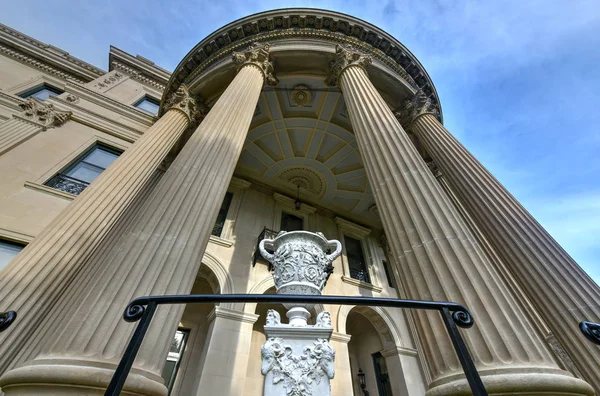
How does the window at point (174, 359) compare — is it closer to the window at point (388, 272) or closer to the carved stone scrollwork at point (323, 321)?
the carved stone scrollwork at point (323, 321)

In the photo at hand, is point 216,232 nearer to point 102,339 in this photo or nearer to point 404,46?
point 102,339

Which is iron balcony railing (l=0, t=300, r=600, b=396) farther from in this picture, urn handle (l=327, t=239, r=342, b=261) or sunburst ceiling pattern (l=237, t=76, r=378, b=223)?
sunburst ceiling pattern (l=237, t=76, r=378, b=223)

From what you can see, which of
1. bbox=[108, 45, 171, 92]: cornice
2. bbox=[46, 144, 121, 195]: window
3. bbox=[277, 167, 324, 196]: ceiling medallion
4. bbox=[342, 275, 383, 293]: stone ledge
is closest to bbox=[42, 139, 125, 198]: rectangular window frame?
bbox=[46, 144, 121, 195]: window

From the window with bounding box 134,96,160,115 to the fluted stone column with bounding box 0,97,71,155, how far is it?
3459 millimetres

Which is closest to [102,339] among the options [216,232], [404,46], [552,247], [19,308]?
[19,308]

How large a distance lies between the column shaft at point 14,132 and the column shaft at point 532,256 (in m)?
11.1

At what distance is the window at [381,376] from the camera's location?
9.04 metres

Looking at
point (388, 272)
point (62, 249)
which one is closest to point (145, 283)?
point (62, 249)

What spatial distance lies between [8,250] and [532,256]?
32.8ft

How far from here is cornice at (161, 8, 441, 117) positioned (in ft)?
27.6

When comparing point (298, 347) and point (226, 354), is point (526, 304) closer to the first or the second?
point (298, 347)

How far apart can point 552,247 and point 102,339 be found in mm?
6314

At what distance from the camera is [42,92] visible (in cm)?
973

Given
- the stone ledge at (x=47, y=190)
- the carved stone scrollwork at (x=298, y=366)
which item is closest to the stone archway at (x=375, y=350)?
the carved stone scrollwork at (x=298, y=366)
